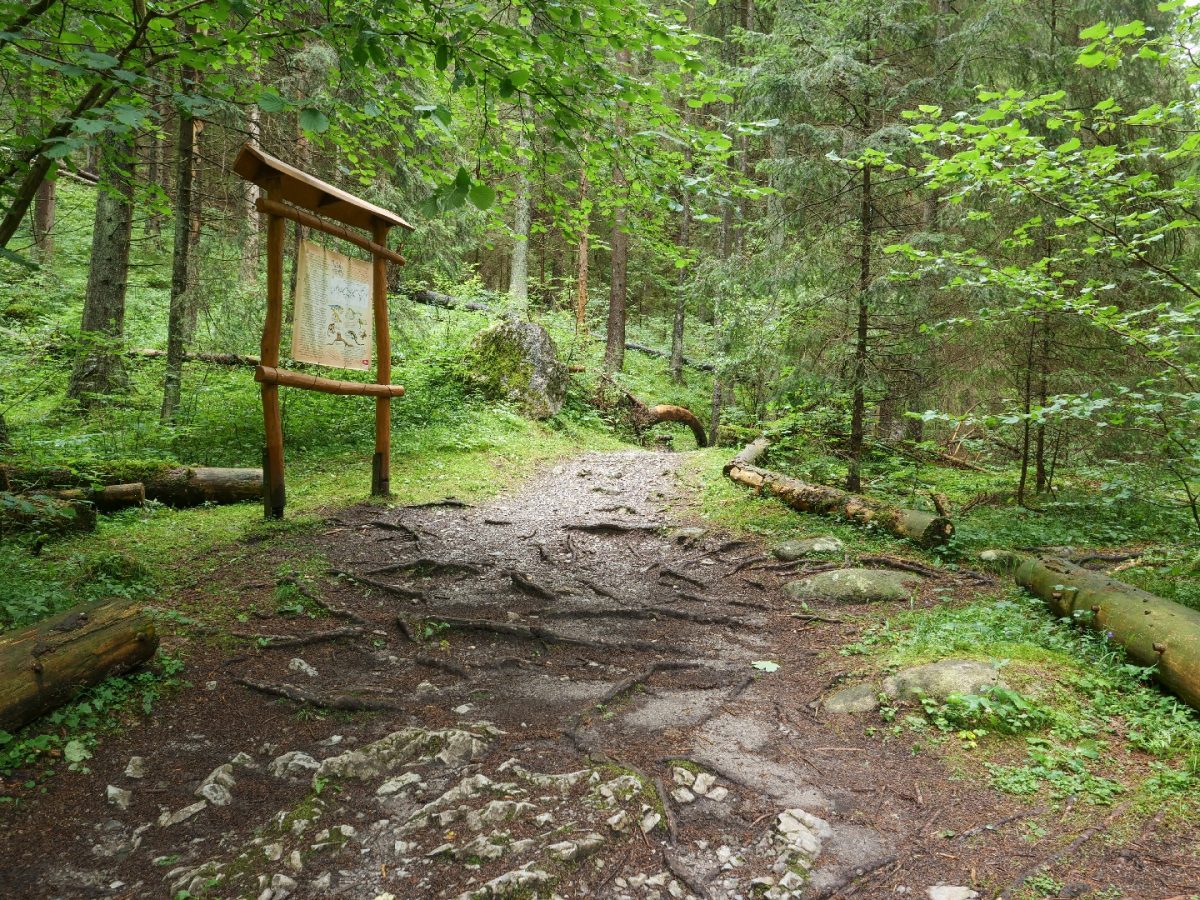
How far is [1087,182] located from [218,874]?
24.2 feet

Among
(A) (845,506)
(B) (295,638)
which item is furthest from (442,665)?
(A) (845,506)

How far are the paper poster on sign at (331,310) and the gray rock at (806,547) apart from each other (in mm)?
5489

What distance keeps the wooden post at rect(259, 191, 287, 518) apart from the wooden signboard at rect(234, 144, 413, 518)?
0.01 m

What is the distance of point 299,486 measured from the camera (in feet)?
28.9

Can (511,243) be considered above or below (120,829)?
above

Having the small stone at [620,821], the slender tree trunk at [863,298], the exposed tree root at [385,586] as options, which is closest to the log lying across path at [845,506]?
the slender tree trunk at [863,298]

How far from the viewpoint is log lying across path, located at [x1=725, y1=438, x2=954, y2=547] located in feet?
23.6

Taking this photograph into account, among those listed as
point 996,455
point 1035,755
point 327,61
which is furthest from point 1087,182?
point 327,61

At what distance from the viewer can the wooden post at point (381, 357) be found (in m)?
8.06

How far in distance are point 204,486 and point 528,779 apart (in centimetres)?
675

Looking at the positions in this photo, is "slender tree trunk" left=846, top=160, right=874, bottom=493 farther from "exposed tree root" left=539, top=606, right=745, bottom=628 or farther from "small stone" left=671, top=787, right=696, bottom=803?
"small stone" left=671, top=787, right=696, bottom=803

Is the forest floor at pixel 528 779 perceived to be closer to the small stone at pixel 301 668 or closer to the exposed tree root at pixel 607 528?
the small stone at pixel 301 668

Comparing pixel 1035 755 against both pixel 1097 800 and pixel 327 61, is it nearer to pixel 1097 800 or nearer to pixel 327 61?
pixel 1097 800

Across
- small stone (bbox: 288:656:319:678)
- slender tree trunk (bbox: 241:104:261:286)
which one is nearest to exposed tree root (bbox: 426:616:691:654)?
small stone (bbox: 288:656:319:678)
